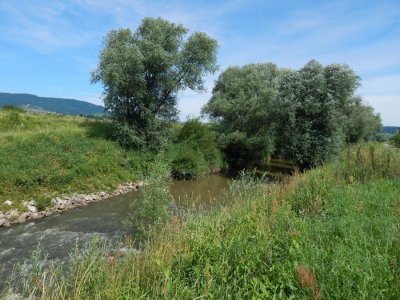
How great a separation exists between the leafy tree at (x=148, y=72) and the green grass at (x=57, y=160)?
2.14 meters

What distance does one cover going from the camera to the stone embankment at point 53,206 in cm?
1505

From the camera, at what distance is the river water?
11.0 metres

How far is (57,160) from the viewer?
68.9 feet

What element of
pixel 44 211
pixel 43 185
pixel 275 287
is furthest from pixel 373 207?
pixel 43 185

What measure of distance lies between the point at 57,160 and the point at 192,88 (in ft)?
45.4

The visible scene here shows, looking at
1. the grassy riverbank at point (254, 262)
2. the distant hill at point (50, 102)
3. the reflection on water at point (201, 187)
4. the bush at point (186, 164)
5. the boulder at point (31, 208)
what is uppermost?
the distant hill at point (50, 102)

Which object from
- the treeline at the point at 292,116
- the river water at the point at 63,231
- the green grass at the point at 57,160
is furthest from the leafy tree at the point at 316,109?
the green grass at the point at 57,160

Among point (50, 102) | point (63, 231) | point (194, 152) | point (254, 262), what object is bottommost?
point (63, 231)

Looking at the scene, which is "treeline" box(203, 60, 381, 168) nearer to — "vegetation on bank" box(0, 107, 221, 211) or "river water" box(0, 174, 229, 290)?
"vegetation on bank" box(0, 107, 221, 211)

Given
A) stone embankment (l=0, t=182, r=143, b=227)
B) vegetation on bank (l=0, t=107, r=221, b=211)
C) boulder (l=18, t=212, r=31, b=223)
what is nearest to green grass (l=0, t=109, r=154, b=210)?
vegetation on bank (l=0, t=107, r=221, b=211)

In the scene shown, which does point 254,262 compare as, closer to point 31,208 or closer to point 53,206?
point 31,208

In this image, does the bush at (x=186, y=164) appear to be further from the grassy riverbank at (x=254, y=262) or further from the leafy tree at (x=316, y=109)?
the grassy riverbank at (x=254, y=262)

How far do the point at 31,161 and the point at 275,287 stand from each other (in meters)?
18.2

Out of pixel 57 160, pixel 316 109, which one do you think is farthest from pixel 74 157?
pixel 316 109
